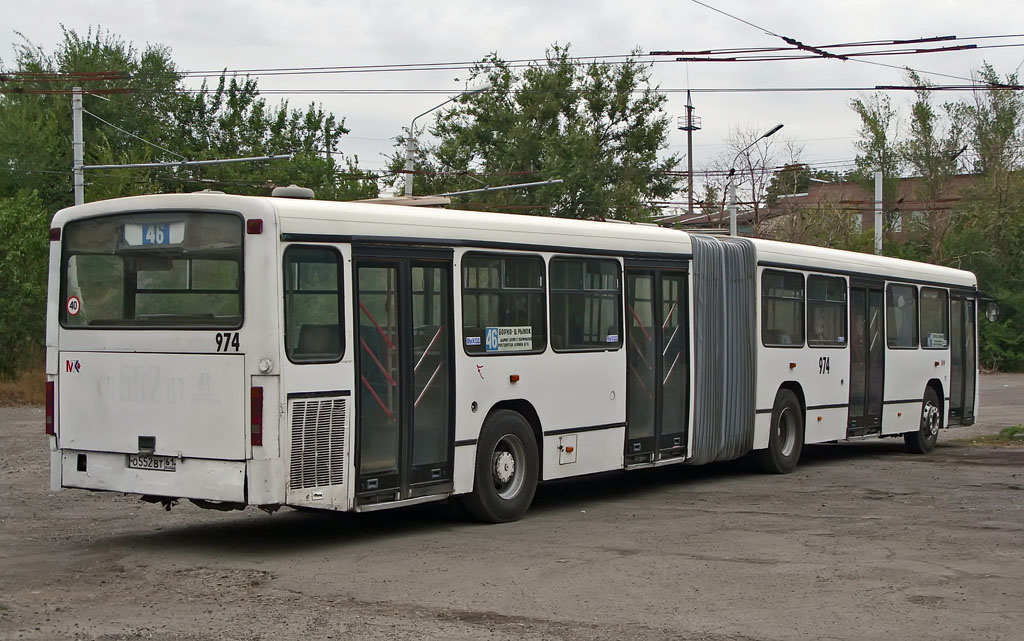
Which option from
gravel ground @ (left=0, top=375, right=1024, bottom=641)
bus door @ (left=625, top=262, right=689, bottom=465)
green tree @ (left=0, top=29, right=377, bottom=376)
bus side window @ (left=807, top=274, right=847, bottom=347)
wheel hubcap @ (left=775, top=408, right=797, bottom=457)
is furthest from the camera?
green tree @ (left=0, top=29, right=377, bottom=376)

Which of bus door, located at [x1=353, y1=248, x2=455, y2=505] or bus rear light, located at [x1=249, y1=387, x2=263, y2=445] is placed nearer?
bus rear light, located at [x1=249, y1=387, x2=263, y2=445]

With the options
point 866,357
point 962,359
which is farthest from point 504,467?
point 962,359

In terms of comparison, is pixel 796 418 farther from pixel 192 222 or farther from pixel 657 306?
pixel 192 222

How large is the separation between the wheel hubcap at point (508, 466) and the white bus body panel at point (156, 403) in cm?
286

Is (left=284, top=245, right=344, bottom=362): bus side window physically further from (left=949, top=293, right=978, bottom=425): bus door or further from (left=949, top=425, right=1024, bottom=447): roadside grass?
(left=949, top=425, right=1024, bottom=447): roadside grass

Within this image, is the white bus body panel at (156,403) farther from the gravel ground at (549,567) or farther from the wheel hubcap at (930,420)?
the wheel hubcap at (930,420)

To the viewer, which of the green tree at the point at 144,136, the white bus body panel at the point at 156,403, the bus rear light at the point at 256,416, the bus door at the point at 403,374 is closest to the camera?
the bus rear light at the point at 256,416

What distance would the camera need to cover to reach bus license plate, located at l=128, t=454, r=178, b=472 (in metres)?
10.2

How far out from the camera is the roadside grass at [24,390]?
3045 centimetres

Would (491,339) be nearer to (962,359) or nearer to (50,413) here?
(50,413)

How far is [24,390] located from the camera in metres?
30.9

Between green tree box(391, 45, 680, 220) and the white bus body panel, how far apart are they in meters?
48.6

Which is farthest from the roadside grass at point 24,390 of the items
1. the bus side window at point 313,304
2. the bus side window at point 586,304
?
the bus side window at point 313,304

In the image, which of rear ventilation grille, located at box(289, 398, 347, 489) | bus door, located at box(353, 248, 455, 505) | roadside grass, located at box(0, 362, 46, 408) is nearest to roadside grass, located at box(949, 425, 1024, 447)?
bus door, located at box(353, 248, 455, 505)
